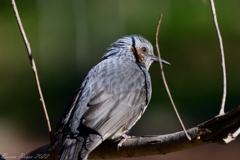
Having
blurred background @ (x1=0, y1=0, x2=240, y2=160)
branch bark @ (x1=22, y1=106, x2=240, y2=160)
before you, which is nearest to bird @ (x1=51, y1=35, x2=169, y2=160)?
branch bark @ (x1=22, y1=106, x2=240, y2=160)

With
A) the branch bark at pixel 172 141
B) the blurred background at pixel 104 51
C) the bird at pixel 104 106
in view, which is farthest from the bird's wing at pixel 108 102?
the blurred background at pixel 104 51

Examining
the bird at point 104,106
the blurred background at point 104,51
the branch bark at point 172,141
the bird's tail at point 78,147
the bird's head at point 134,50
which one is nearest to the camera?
the branch bark at point 172,141

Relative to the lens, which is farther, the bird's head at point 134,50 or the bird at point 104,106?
the bird's head at point 134,50

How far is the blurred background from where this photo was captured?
16.4m

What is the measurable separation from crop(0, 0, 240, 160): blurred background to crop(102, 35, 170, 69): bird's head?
977 cm

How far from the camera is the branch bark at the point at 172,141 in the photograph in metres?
2.98

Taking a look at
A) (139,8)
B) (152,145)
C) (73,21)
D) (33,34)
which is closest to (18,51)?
(33,34)

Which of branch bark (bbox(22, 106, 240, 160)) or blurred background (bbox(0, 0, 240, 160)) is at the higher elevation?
branch bark (bbox(22, 106, 240, 160))

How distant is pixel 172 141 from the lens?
3.41 m

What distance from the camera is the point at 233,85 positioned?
54.3ft

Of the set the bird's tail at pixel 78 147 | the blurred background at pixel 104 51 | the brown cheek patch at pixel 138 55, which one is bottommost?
the blurred background at pixel 104 51

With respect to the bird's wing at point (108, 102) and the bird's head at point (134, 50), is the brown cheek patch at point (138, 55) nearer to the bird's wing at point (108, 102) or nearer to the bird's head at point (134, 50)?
the bird's head at point (134, 50)

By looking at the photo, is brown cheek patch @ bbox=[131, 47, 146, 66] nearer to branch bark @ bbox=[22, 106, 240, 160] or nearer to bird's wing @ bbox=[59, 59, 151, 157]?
bird's wing @ bbox=[59, 59, 151, 157]

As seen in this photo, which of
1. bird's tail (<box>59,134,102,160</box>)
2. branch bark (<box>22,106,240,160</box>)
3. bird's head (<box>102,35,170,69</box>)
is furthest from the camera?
bird's head (<box>102,35,170,69</box>)
